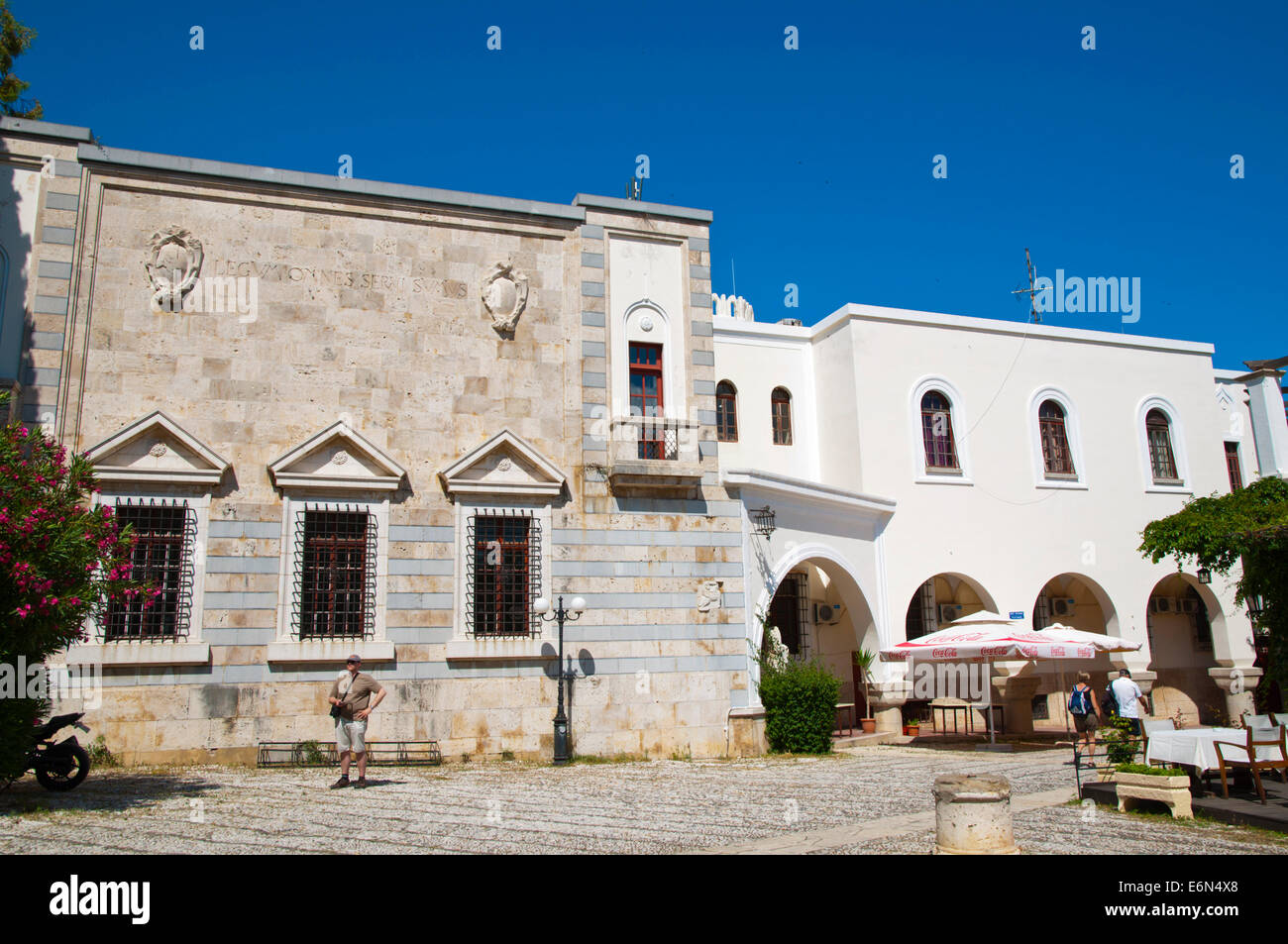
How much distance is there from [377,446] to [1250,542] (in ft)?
42.7

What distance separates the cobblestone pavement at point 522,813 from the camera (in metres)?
8.24

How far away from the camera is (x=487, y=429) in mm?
15578

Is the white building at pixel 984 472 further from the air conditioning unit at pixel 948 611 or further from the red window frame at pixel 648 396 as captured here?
the red window frame at pixel 648 396

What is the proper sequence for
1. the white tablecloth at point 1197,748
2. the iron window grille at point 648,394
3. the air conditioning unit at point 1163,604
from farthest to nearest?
1. the air conditioning unit at point 1163,604
2. the iron window grille at point 648,394
3. the white tablecloth at point 1197,748

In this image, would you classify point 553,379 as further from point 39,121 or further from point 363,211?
point 39,121

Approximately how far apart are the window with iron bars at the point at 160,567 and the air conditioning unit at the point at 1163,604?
2280 centimetres

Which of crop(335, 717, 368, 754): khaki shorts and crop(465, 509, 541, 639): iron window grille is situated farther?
crop(465, 509, 541, 639): iron window grille

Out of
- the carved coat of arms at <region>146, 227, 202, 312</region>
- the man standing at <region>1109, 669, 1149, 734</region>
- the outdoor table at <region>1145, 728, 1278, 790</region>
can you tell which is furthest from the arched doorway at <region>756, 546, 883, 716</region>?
the carved coat of arms at <region>146, 227, 202, 312</region>

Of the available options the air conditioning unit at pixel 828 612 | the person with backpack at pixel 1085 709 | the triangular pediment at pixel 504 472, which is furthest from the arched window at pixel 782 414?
the person with backpack at pixel 1085 709

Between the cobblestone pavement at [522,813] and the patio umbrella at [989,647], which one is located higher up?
the patio umbrella at [989,647]

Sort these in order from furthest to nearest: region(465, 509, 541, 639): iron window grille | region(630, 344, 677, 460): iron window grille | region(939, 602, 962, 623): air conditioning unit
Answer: region(939, 602, 962, 623): air conditioning unit, region(630, 344, 677, 460): iron window grille, region(465, 509, 541, 639): iron window grille

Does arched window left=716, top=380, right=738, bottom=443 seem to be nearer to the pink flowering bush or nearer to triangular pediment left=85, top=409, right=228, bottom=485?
triangular pediment left=85, top=409, right=228, bottom=485

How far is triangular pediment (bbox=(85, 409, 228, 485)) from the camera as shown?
1361cm

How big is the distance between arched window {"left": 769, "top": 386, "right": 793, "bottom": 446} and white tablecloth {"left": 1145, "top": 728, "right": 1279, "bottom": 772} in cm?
1229
